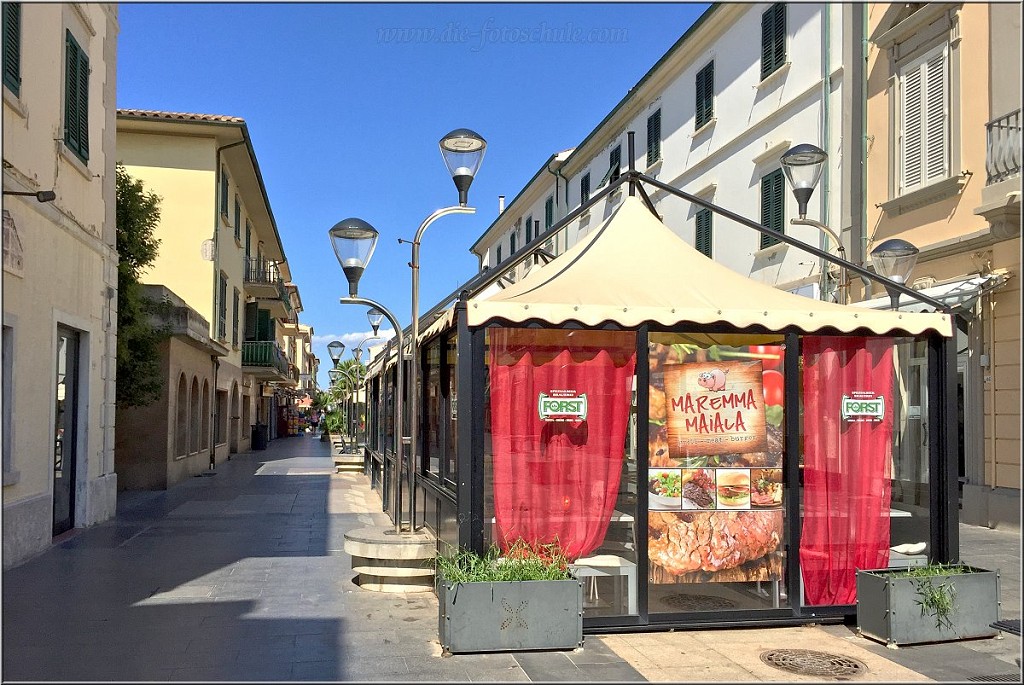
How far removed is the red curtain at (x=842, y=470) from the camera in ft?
22.3

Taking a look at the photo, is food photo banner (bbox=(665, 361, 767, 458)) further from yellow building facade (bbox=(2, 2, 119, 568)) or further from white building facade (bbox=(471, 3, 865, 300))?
white building facade (bbox=(471, 3, 865, 300))

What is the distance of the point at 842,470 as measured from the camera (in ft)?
22.5

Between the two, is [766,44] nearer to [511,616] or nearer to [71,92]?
[71,92]

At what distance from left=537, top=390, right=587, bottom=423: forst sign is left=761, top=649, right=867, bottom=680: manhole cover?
198 cm

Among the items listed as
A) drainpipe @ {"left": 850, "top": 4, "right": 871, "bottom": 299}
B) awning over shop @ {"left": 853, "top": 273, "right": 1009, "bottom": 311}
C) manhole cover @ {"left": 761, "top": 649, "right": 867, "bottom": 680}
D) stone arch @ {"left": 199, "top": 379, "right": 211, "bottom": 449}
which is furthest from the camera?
stone arch @ {"left": 199, "top": 379, "right": 211, "bottom": 449}

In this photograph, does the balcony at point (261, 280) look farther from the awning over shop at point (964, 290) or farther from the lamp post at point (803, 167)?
the lamp post at point (803, 167)

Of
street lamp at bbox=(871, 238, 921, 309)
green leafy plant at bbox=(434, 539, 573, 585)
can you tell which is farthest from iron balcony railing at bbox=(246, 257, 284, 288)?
green leafy plant at bbox=(434, 539, 573, 585)

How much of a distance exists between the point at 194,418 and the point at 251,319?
12.8 metres

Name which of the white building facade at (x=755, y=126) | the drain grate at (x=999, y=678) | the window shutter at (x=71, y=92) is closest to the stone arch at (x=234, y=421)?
the white building facade at (x=755, y=126)

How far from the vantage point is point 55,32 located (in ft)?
35.0

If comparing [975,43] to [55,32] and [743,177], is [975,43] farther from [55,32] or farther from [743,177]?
[55,32]

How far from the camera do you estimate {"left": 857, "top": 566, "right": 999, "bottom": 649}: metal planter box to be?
613cm

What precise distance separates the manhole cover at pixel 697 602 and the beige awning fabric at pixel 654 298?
2.02 m

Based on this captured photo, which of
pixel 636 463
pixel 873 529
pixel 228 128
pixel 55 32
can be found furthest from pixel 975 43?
pixel 228 128
